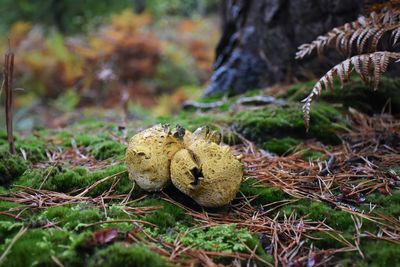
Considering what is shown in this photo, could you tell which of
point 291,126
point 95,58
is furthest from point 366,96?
point 95,58

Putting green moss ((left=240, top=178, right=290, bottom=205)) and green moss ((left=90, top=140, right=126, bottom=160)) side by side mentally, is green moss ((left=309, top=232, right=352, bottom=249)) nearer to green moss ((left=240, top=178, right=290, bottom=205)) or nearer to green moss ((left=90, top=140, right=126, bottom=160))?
green moss ((left=240, top=178, right=290, bottom=205))

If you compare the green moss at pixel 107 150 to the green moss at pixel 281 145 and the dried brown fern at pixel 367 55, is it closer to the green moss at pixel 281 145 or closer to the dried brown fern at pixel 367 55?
the green moss at pixel 281 145

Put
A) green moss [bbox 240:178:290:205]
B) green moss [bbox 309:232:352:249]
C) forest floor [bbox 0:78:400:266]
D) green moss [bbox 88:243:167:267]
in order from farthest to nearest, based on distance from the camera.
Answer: green moss [bbox 240:178:290:205] < green moss [bbox 309:232:352:249] < forest floor [bbox 0:78:400:266] < green moss [bbox 88:243:167:267]

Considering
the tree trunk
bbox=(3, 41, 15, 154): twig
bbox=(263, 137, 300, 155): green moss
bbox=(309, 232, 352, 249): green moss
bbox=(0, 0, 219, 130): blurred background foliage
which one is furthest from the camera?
bbox=(0, 0, 219, 130): blurred background foliage

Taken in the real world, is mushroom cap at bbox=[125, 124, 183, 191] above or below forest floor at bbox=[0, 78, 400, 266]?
above

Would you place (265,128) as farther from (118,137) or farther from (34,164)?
(34,164)

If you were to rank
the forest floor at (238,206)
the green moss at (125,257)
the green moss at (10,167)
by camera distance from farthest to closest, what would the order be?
the green moss at (10,167) → the forest floor at (238,206) → the green moss at (125,257)

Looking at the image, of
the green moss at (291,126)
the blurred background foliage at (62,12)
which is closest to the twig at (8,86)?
the green moss at (291,126)

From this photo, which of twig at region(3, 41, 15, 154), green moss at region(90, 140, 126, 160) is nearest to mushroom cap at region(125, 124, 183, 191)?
green moss at region(90, 140, 126, 160)

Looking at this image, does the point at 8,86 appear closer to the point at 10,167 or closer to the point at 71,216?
the point at 10,167

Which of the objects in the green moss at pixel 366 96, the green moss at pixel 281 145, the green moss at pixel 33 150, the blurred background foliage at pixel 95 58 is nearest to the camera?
the green moss at pixel 33 150
